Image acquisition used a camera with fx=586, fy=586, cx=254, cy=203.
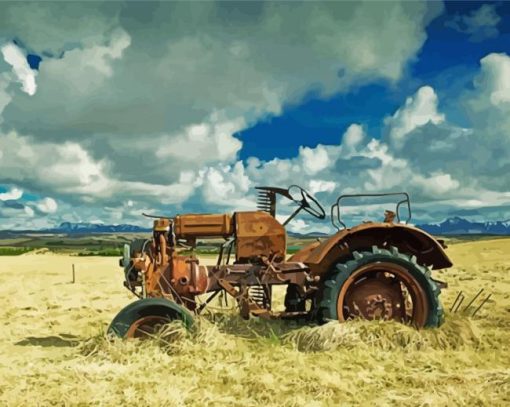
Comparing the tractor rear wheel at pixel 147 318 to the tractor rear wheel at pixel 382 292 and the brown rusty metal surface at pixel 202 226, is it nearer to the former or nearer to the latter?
the brown rusty metal surface at pixel 202 226

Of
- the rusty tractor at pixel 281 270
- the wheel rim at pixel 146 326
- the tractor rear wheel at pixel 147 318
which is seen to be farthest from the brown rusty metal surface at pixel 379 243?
the wheel rim at pixel 146 326

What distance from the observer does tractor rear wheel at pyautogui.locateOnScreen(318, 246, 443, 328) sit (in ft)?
23.0

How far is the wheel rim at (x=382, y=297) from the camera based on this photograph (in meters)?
7.04

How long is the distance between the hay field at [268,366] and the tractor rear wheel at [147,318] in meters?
0.18

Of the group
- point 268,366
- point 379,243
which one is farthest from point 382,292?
point 268,366

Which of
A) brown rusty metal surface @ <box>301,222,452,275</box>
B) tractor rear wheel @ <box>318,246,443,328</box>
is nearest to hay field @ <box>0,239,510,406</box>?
tractor rear wheel @ <box>318,246,443,328</box>

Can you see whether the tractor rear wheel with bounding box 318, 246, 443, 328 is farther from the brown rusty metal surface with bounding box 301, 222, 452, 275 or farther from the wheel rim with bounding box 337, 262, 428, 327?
the brown rusty metal surface with bounding box 301, 222, 452, 275

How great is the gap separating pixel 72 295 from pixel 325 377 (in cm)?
1073

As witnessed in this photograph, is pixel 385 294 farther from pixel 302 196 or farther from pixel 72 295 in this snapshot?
pixel 72 295

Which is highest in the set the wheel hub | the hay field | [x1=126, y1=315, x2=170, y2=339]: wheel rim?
the wheel hub

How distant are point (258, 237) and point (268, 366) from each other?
7.68 feet

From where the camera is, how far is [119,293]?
588 inches

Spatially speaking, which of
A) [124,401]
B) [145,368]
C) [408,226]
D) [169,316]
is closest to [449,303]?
[408,226]

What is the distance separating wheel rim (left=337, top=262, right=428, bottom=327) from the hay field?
1.16ft
